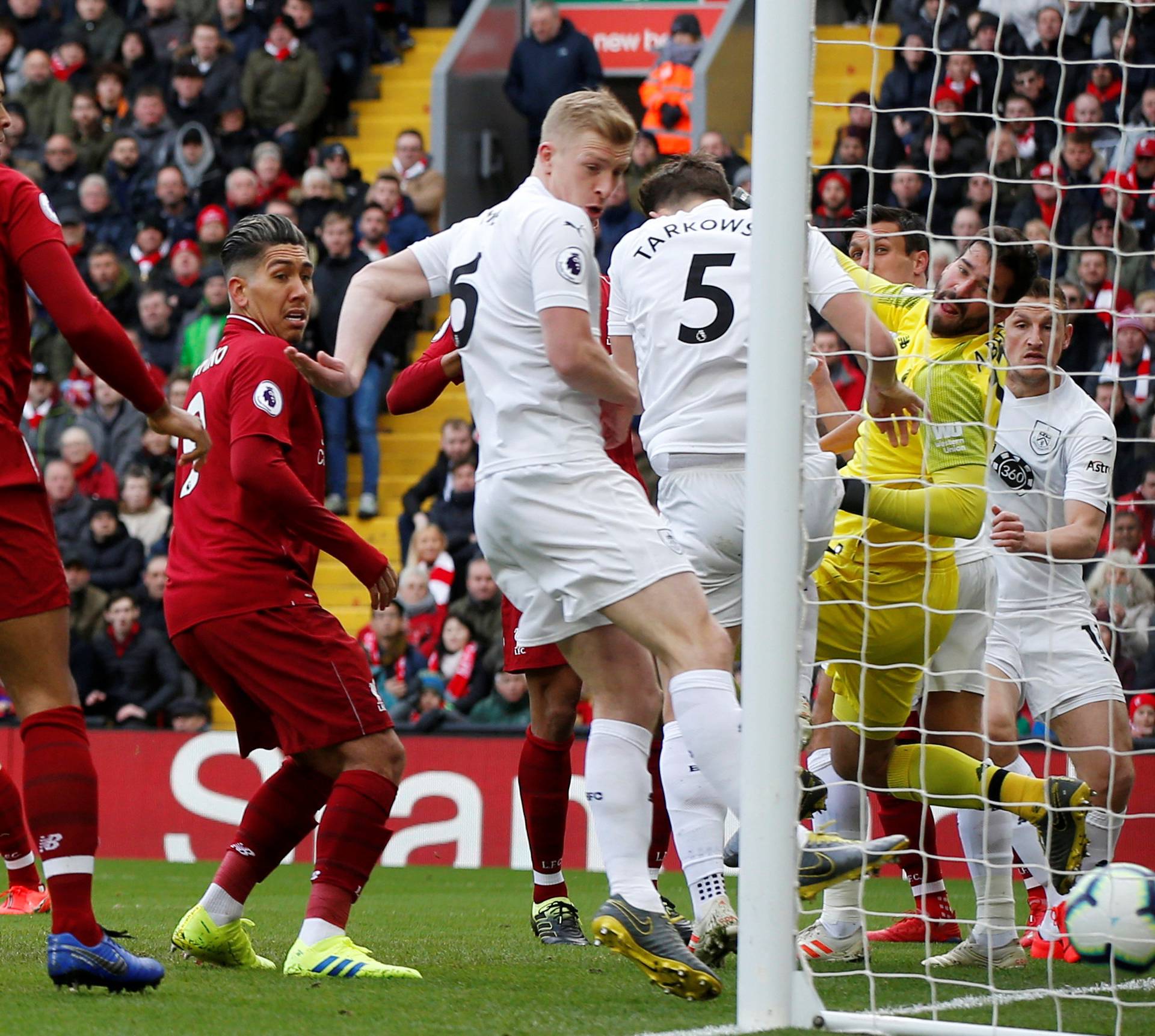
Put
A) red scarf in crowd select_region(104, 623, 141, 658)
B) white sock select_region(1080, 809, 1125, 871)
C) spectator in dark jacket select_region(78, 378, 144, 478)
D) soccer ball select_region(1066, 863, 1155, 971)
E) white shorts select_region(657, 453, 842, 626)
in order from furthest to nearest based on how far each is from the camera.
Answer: spectator in dark jacket select_region(78, 378, 144, 478)
red scarf in crowd select_region(104, 623, 141, 658)
white sock select_region(1080, 809, 1125, 871)
white shorts select_region(657, 453, 842, 626)
soccer ball select_region(1066, 863, 1155, 971)

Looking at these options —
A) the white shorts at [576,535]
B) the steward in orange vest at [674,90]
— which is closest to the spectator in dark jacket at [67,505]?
the steward in orange vest at [674,90]

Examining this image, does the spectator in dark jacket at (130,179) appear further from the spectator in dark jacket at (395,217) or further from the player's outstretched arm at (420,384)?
the player's outstretched arm at (420,384)

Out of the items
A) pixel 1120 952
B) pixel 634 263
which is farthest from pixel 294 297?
pixel 1120 952

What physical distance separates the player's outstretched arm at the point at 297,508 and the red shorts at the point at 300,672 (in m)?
0.19

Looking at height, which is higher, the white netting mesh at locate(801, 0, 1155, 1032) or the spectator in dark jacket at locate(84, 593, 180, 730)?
the white netting mesh at locate(801, 0, 1155, 1032)

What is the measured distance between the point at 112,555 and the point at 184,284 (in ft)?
8.77

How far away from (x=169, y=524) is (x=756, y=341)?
30.6 feet

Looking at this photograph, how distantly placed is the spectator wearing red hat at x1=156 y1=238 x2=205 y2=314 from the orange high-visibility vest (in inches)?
150

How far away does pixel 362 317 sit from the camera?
4453 millimetres

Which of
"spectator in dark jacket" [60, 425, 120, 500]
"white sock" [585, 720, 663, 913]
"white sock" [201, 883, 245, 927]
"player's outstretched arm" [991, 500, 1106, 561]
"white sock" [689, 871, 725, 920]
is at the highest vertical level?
"player's outstretched arm" [991, 500, 1106, 561]

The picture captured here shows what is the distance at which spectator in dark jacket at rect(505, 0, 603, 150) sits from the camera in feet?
47.5

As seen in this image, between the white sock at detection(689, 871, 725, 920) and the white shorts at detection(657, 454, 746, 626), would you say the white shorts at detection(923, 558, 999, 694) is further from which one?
the white sock at detection(689, 871, 725, 920)

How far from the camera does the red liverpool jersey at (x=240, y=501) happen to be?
4.57 meters

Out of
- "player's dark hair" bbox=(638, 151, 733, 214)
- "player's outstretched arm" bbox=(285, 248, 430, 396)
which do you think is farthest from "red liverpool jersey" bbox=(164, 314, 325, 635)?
"player's dark hair" bbox=(638, 151, 733, 214)
